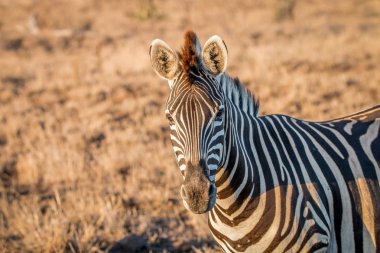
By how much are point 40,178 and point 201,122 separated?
537 centimetres

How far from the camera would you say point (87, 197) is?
5.98 metres

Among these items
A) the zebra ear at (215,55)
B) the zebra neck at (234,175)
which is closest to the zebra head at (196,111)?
the zebra ear at (215,55)

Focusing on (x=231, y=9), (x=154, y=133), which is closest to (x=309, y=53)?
(x=154, y=133)

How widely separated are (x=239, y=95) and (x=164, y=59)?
31.5 inches

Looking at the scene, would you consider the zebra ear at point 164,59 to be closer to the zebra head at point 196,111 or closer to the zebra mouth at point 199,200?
the zebra head at point 196,111

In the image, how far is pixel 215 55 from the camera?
2789 mm

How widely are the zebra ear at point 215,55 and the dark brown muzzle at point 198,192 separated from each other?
0.79m

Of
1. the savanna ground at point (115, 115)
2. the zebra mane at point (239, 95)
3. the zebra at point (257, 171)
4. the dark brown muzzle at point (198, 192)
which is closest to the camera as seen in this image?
the dark brown muzzle at point (198, 192)

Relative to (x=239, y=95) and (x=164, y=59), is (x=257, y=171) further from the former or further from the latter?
(x=164, y=59)

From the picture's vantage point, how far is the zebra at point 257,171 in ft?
8.34

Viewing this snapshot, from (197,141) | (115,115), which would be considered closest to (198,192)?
(197,141)

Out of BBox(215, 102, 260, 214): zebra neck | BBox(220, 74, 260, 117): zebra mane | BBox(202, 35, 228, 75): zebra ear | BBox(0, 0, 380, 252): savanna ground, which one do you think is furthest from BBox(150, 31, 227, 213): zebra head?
BBox(0, 0, 380, 252): savanna ground

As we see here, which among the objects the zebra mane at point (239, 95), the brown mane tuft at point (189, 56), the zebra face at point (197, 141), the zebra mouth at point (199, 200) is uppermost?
the brown mane tuft at point (189, 56)

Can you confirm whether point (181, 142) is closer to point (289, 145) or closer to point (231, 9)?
point (289, 145)
